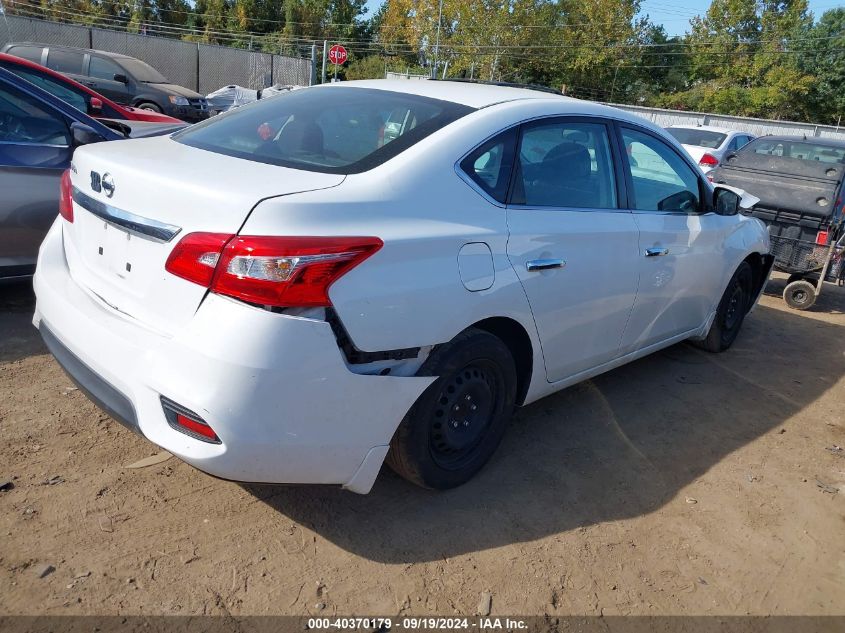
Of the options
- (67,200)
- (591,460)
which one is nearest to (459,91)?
(67,200)

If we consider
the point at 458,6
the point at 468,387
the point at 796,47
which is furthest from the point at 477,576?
the point at 796,47

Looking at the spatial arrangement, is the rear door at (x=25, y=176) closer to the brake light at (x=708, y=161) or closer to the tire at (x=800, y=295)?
the tire at (x=800, y=295)

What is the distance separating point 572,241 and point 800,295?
527 cm

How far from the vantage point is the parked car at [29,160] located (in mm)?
4277

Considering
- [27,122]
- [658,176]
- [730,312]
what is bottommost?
[730,312]

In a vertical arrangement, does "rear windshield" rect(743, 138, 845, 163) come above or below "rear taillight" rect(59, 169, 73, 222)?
above

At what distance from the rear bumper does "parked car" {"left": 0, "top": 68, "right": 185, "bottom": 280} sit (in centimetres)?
218

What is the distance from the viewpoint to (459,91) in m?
3.31

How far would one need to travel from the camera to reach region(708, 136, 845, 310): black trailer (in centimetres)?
699

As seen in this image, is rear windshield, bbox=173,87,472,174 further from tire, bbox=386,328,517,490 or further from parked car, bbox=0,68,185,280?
parked car, bbox=0,68,185,280

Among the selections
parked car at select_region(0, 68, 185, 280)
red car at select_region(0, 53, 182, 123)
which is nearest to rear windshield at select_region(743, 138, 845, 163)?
red car at select_region(0, 53, 182, 123)

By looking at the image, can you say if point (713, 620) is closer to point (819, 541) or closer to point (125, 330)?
point (819, 541)

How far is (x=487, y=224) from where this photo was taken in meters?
2.76

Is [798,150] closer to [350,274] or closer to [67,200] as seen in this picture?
[350,274]
